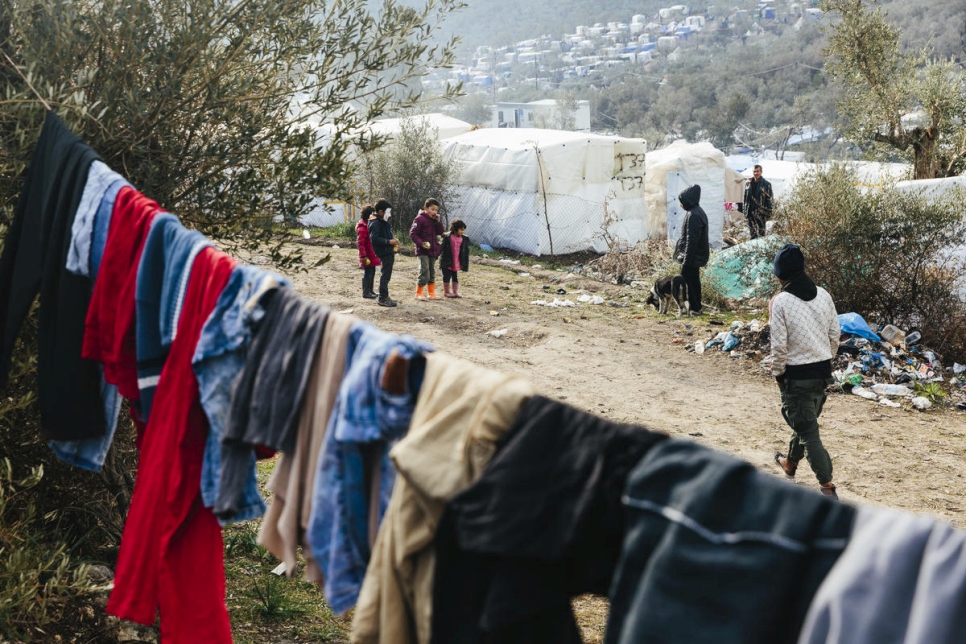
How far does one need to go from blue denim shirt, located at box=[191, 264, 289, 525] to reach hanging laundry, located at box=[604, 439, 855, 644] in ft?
4.51

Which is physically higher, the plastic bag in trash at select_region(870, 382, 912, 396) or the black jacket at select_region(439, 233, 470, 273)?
the black jacket at select_region(439, 233, 470, 273)

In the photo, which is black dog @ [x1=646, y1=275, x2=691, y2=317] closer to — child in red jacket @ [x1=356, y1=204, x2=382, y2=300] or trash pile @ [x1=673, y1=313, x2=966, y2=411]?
trash pile @ [x1=673, y1=313, x2=966, y2=411]

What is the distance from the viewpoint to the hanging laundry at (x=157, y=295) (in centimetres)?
280

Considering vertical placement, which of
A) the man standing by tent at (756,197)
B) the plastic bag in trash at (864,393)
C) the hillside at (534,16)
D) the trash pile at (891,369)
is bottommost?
the plastic bag in trash at (864,393)

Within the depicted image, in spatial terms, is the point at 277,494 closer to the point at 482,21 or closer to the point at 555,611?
the point at 555,611

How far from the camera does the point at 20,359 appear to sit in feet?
14.2

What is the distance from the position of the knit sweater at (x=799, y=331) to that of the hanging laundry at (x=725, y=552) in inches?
238

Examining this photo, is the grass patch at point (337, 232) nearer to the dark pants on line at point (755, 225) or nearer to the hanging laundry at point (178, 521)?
the dark pants on line at point (755, 225)

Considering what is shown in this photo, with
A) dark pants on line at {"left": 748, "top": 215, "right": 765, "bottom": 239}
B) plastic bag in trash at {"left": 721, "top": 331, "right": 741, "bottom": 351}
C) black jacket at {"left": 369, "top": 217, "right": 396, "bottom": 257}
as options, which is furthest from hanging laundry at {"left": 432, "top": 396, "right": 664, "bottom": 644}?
dark pants on line at {"left": 748, "top": 215, "right": 765, "bottom": 239}

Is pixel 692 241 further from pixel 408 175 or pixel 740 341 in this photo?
pixel 408 175

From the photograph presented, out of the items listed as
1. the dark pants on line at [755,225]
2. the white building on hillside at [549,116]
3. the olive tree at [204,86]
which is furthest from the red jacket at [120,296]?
the white building on hillside at [549,116]

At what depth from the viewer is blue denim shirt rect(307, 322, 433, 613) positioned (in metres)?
2.04

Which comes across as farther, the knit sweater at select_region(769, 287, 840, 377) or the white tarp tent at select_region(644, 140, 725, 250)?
the white tarp tent at select_region(644, 140, 725, 250)

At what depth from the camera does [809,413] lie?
7.25 metres
